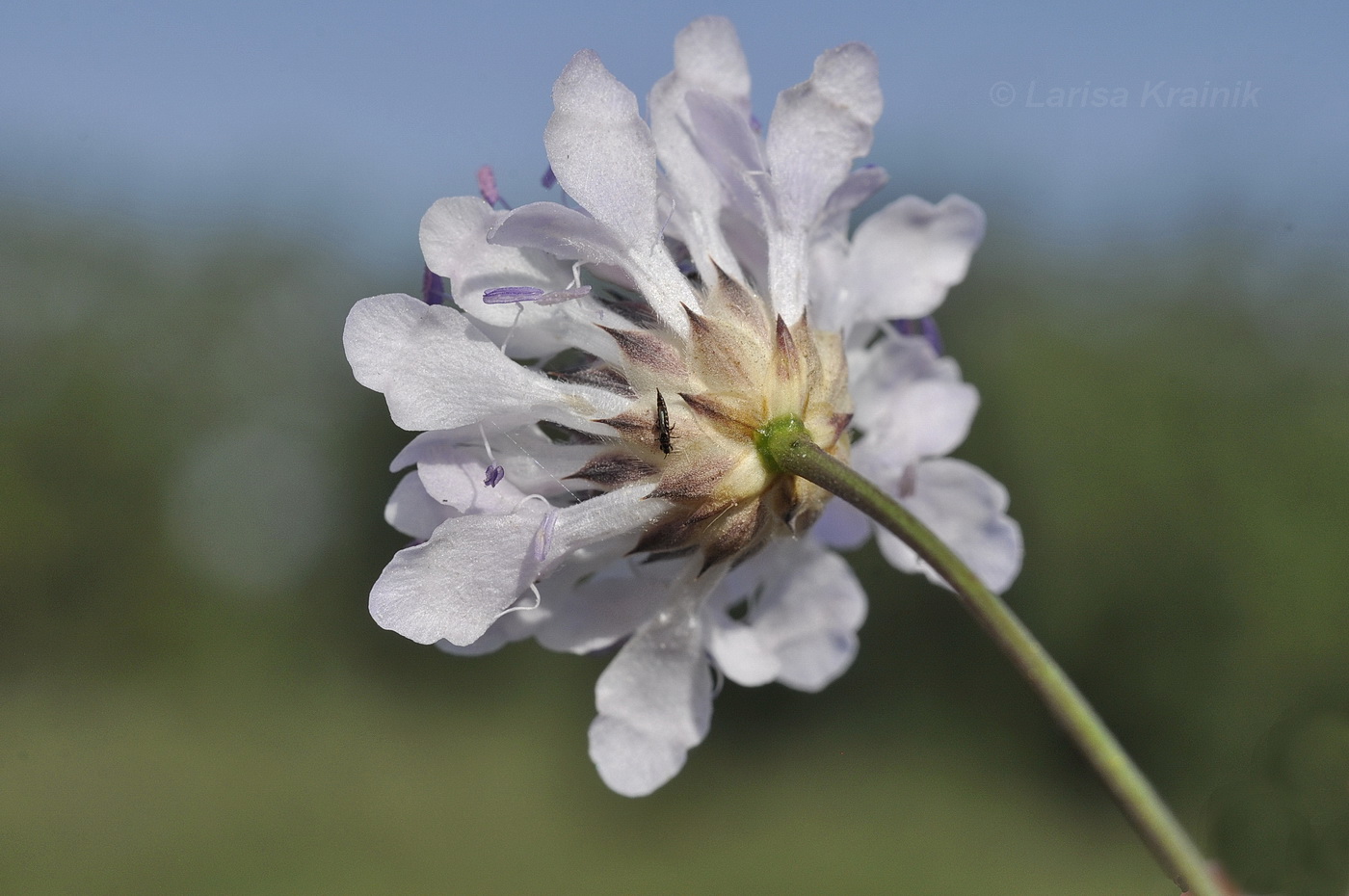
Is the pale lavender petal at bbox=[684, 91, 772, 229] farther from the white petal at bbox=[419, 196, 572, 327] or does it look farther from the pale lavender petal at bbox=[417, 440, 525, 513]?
the pale lavender petal at bbox=[417, 440, 525, 513]

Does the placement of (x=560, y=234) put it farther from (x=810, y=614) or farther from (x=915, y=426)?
(x=810, y=614)

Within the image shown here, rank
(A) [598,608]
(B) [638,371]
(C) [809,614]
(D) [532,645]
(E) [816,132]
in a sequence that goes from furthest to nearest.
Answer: (D) [532,645] < (C) [809,614] < (A) [598,608] < (E) [816,132] < (B) [638,371]

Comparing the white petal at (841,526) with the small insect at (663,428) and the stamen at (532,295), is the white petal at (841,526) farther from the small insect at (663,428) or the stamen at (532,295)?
the stamen at (532,295)

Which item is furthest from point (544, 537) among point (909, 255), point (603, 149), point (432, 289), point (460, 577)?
point (909, 255)

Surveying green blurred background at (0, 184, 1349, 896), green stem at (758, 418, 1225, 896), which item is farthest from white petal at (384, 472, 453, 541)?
green blurred background at (0, 184, 1349, 896)

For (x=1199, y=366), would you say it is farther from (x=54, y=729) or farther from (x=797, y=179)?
(x=54, y=729)

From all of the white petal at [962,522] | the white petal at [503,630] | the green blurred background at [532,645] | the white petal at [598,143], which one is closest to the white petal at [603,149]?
the white petal at [598,143]
